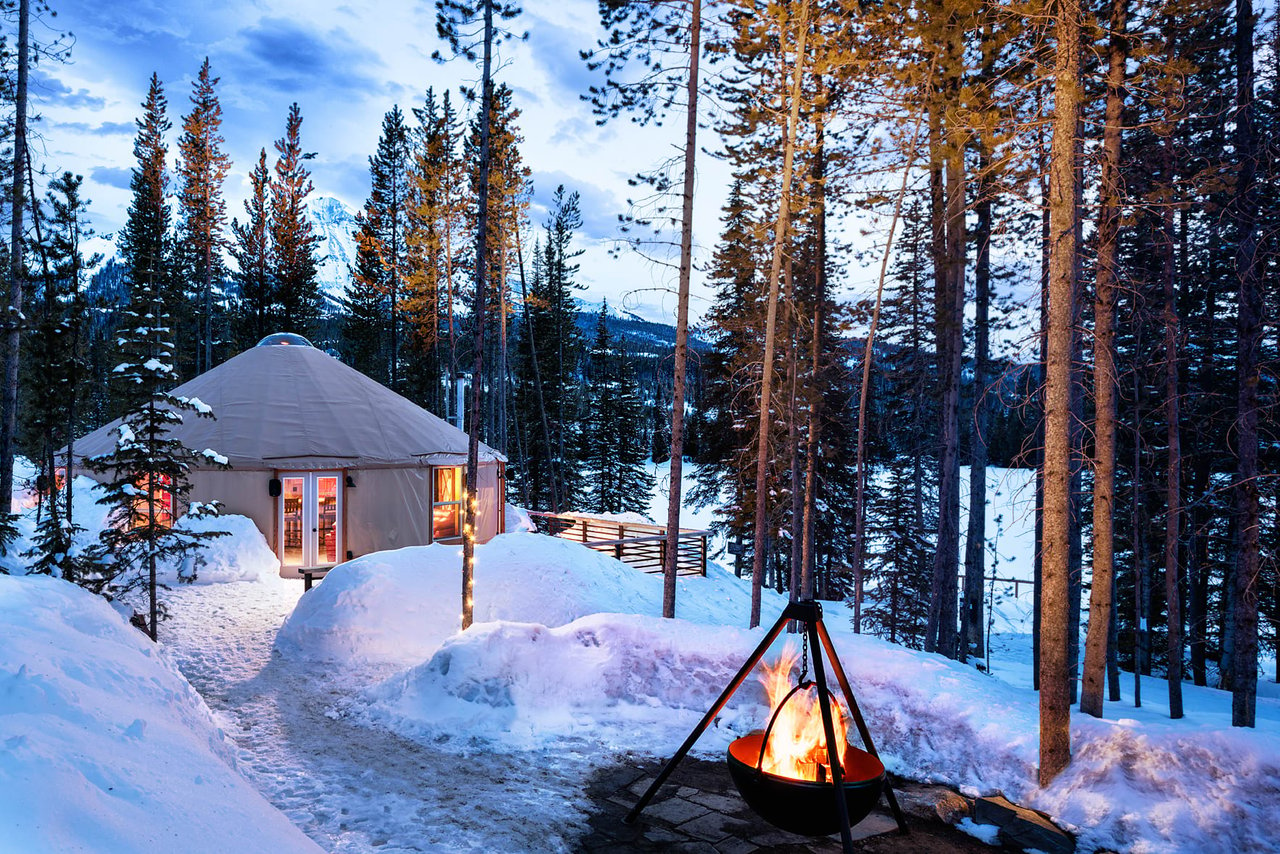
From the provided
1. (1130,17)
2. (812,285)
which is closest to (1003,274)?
(812,285)

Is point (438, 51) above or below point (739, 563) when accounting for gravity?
above

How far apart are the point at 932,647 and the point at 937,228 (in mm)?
7267

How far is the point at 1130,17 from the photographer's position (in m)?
6.52

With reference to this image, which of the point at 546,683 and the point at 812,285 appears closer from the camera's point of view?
the point at 546,683

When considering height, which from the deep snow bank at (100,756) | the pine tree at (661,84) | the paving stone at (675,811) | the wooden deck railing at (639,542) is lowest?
the wooden deck railing at (639,542)

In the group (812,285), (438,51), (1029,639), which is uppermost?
(438,51)

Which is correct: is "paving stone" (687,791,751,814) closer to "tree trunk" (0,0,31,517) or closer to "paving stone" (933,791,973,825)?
"paving stone" (933,791,973,825)

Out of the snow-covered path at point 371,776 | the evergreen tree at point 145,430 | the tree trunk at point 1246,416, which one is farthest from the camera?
the tree trunk at point 1246,416

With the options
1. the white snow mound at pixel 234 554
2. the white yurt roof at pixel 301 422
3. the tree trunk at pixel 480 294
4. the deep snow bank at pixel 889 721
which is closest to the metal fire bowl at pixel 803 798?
the deep snow bank at pixel 889 721

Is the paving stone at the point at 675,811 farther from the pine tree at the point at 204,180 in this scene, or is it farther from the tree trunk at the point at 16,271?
the pine tree at the point at 204,180

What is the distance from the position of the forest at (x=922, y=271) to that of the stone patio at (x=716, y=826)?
1.29m

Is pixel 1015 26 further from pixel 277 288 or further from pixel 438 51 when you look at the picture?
pixel 277 288

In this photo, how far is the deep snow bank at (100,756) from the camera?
2201 millimetres

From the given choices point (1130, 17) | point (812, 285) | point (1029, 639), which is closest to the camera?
point (1130, 17)
